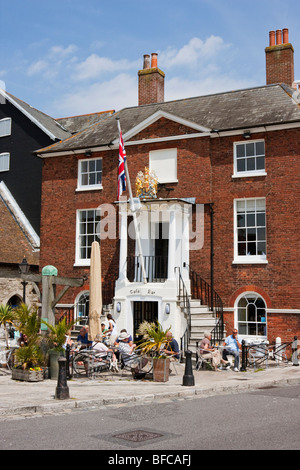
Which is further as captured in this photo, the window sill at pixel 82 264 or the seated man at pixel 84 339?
the window sill at pixel 82 264

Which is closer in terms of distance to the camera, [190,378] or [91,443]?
[91,443]

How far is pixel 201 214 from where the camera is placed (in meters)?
20.6

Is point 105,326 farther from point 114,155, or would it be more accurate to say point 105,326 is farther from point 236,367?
point 114,155

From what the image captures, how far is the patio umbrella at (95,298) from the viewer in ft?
51.7

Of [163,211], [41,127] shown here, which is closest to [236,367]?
[163,211]

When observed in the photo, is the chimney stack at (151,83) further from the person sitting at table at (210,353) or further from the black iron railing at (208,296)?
the person sitting at table at (210,353)

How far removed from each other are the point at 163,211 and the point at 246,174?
3365 millimetres

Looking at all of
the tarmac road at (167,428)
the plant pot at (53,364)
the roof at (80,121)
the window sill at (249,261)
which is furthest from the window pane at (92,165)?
the tarmac road at (167,428)

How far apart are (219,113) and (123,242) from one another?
21.1 feet

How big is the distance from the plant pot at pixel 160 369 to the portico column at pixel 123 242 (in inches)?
276

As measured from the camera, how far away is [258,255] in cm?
1964

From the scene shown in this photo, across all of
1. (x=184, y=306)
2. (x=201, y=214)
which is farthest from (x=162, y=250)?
(x=184, y=306)

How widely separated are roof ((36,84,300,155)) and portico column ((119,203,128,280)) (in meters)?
3.28
